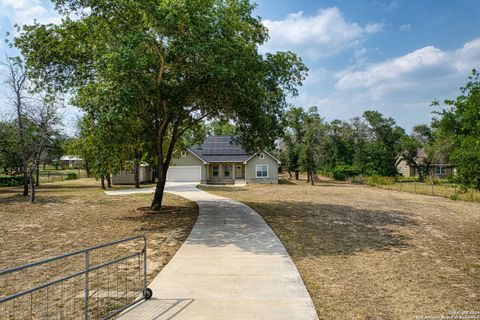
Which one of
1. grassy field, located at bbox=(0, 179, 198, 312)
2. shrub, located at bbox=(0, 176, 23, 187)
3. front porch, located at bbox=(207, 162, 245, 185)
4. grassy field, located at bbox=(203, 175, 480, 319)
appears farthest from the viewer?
front porch, located at bbox=(207, 162, 245, 185)

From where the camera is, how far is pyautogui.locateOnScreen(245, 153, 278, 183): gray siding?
133 feet

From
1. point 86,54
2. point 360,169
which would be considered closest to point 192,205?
point 86,54

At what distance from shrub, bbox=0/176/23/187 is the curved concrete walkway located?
3384 centimetres

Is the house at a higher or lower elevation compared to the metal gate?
higher

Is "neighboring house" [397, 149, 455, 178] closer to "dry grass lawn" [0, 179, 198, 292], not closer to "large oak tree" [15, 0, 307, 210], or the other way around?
"large oak tree" [15, 0, 307, 210]

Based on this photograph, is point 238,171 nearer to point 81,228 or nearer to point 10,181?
point 10,181

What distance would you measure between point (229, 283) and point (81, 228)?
8.89 m

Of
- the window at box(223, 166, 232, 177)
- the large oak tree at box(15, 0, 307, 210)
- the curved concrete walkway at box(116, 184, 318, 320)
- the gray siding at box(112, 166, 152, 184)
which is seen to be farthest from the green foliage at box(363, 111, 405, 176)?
the curved concrete walkway at box(116, 184, 318, 320)

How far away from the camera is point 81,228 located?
1311cm

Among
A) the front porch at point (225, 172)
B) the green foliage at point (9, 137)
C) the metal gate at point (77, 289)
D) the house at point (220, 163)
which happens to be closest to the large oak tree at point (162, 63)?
the metal gate at point (77, 289)

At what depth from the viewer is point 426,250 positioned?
1032 cm

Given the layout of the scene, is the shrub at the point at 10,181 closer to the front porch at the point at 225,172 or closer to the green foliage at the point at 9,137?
the green foliage at the point at 9,137

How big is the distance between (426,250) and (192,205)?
498 inches

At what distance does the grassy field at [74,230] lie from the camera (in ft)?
27.7
